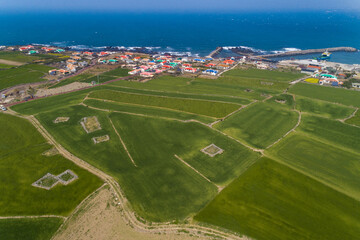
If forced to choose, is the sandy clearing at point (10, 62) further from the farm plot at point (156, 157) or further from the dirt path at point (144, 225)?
the dirt path at point (144, 225)

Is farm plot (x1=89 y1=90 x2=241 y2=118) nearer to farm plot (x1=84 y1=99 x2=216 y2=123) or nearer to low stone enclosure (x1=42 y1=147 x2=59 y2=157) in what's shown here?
farm plot (x1=84 y1=99 x2=216 y2=123)

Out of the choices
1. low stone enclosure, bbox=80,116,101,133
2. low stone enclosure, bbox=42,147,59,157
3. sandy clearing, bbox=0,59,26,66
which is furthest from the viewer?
sandy clearing, bbox=0,59,26,66

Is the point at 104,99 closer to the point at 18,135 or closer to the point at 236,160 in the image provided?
the point at 18,135

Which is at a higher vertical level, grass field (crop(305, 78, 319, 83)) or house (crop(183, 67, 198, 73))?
house (crop(183, 67, 198, 73))

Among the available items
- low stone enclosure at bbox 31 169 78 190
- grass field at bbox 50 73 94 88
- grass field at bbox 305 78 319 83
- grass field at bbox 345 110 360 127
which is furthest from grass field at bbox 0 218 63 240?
grass field at bbox 305 78 319 83

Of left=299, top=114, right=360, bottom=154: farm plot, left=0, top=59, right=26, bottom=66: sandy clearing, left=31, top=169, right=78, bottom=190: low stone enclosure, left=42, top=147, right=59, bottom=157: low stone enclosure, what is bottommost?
left=299, top=114, right=360, bottom=154: farm plot

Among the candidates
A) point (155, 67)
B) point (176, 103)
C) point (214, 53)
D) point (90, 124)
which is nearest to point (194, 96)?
point (176, 103)
